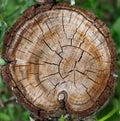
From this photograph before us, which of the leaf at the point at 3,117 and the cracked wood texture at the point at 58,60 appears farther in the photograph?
the leaf at the point at 3,117

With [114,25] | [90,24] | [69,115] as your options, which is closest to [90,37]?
[90,24]

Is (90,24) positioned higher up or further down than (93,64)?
higher up

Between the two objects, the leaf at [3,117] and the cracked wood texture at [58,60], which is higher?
the cracked wood texture at [58,60]

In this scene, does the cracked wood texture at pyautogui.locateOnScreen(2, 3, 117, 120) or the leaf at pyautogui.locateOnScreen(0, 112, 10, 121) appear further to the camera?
the leaf at pyautogui.locateOnScreen(0, 112, 10, 121)

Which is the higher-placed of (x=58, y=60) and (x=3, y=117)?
(x=58, y=60)

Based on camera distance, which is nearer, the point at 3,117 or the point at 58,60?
the point at 58,60

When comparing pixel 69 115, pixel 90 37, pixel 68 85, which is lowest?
pixel 69 115

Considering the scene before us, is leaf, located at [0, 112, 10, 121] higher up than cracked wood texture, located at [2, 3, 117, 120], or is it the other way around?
cracked wood texture, located at [2, 3, 117, 120]

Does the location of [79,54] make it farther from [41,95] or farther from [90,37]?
[41,95]
